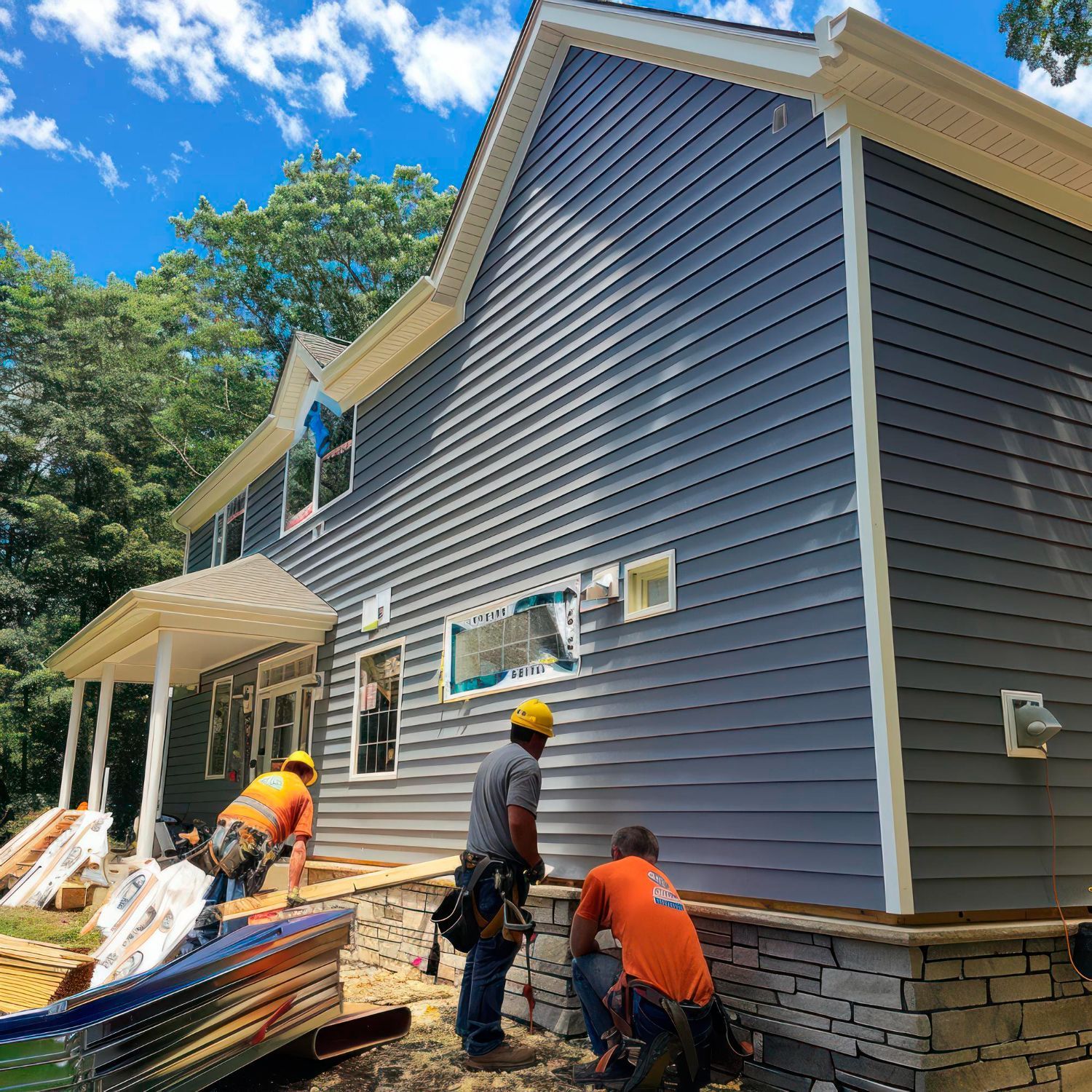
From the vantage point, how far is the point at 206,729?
14.9 m

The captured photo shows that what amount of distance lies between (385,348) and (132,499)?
17.5 m

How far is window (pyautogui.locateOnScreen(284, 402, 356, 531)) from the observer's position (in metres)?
11.2

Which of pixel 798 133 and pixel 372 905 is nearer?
pixel 798 133

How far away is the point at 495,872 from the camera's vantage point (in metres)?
4.90

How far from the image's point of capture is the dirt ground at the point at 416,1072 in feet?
15.0

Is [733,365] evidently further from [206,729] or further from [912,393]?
[206,729]

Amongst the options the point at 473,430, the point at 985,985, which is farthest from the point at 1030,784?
the point at 473,430

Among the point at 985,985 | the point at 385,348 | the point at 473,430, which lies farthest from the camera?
the point at 385,348

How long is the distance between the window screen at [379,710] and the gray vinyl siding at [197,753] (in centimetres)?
321

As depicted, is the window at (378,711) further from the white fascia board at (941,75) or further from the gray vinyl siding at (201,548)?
the gray vinyl siding at (201,548)

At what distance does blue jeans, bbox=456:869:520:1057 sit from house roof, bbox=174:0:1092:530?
14.4 ft

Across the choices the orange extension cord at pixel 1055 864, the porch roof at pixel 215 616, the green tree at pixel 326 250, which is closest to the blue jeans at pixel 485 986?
the orange extension cord at pixel 1055 864

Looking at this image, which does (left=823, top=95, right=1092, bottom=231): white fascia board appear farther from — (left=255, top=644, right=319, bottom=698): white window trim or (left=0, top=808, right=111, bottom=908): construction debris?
(left=0, top=808, right=111, bottom=908): construction debris

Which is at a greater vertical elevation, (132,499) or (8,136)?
(8,136)
